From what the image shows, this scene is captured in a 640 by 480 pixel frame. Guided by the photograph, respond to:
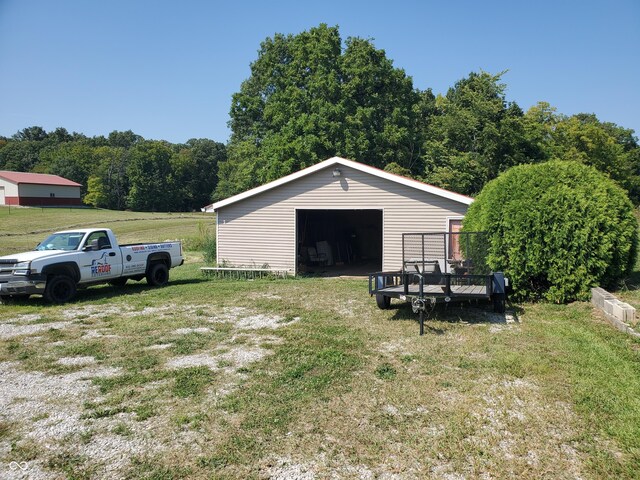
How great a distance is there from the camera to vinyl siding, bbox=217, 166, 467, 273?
Result: 587 inches

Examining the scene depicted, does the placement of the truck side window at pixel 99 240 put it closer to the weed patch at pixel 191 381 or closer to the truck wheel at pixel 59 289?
the truck wheel at pixel 59 289

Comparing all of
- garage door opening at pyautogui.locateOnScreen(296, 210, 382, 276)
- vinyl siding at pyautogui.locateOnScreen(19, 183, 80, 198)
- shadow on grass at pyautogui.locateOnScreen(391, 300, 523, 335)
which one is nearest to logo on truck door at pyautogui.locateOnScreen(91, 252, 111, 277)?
garage door opening at pyautogui.locateOnScreen(296, 210, 382, 276)

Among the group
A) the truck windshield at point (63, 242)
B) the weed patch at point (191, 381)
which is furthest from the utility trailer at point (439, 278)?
the truck windshield at point (63, 242)

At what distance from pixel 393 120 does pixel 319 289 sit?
2395cm

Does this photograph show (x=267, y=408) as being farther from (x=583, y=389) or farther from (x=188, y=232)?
(x=188, y=232)

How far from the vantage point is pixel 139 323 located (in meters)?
9.06

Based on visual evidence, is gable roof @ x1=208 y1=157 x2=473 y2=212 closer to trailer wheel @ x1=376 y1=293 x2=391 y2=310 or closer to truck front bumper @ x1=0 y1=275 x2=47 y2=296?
trailer wheel @ x1=376 y1=293 x2=391 y2=310

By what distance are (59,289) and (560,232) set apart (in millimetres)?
11146

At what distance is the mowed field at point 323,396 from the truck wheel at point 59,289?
198cm

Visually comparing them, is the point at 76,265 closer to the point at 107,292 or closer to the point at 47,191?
the point at 107,292

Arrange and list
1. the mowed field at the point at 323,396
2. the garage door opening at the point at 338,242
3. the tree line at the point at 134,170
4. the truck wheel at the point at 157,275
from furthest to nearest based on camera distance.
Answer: the tree line at the point at 134,170 → the garage door opening at the point at 338,242 → the truck wheel at the point at 157,275 → the mowed field at the point at 323,396

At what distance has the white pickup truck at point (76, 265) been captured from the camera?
1084 centimetres

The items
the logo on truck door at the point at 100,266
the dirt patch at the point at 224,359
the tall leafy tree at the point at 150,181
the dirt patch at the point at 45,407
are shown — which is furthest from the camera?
the tall leafy tree at the point at 150,181

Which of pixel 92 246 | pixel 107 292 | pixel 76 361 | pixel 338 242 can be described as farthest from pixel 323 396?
pixel 338 242
